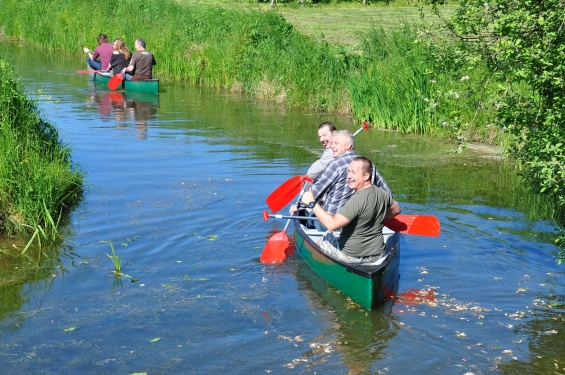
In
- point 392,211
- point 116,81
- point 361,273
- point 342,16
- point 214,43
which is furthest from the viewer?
point 342,16

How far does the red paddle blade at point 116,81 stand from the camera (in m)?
24.2

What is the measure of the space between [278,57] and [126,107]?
4453mm

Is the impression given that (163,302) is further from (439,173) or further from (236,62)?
(236,62)

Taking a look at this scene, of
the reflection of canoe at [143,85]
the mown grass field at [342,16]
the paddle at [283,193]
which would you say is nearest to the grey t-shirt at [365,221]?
the paddle at [283,193]

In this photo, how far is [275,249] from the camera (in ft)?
33.7

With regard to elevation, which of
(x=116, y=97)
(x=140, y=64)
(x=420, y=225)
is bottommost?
(x=420, y=225)

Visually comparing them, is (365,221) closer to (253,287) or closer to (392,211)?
(392,211)

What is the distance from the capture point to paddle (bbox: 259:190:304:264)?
33.2ft

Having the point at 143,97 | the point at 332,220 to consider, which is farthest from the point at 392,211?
the point at 143,97

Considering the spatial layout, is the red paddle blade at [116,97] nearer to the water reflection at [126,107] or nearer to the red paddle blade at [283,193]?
the water reflection at [126,107]

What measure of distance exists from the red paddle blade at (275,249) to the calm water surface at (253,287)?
0.56 feet

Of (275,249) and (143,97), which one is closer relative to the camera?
(275,249)

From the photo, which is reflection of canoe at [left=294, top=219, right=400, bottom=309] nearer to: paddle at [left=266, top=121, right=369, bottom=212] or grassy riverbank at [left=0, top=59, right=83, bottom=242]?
paddle at [left=266, top=121, right=369, bottom=212]

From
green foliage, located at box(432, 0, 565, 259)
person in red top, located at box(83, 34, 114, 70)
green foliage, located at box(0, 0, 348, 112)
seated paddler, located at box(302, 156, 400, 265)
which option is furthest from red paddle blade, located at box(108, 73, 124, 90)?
green foliage, located at box(432, 0, 565, 259)
